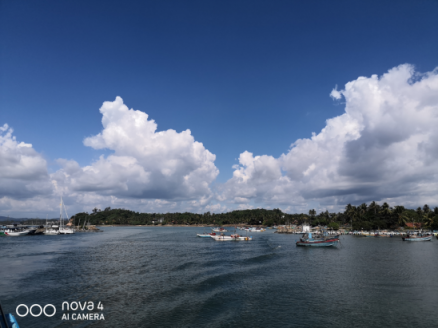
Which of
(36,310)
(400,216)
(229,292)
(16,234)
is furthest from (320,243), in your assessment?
(16,234)

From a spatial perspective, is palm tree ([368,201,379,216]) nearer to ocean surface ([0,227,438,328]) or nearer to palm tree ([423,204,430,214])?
palm tree ([423,204,430,214])

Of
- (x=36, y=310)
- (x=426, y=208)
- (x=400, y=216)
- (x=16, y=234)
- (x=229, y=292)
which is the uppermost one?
(x=426, y=208)

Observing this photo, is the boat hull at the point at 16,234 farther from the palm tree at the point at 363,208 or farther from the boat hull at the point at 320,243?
the palm tree at the point at 363,208

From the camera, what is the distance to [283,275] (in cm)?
4562

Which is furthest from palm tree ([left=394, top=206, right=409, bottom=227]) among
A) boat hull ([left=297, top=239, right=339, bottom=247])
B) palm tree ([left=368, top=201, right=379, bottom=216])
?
boat hull ([left=297, top=239, right=339, bottom=247])

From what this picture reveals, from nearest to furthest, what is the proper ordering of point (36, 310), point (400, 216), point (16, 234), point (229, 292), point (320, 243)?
point (36, 310) < point (229, 292) < point (320, 243) < point (16, 234) < point (400, 216)

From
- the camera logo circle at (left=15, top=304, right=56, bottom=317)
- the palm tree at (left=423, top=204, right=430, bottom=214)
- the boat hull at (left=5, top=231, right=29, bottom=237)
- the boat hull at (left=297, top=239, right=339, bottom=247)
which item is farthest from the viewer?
the palm tree at (left=423, top=204, right=430, bottom=214)

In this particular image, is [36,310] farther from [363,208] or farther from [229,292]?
[363,208]

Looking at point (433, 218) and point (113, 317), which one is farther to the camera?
point (433, 218)

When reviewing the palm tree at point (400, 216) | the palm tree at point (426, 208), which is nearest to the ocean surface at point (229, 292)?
the palm tree at point (400, 216)

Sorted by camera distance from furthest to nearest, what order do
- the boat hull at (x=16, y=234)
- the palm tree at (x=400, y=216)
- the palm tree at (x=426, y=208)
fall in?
the palm tree at (x=426, y=208), the palm tree at (x=400, y=216), the boat hull at (x=16, y=234)

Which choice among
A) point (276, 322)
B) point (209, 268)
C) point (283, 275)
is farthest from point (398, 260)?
point (276, 322)

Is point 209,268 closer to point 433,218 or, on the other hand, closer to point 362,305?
point 362,305

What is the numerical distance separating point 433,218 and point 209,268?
152m
